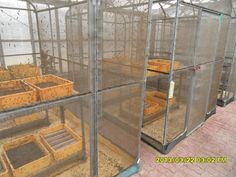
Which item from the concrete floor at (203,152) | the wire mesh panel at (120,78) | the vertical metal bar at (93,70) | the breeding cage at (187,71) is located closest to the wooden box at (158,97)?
the breeding cage at (187,71)

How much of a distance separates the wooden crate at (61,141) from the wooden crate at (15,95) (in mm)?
803

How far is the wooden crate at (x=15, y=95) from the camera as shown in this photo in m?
1.25

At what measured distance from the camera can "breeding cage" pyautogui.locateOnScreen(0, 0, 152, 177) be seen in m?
1.35

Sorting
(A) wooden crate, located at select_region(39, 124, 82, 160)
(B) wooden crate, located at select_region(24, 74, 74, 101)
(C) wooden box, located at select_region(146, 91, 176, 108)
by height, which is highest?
(B) wooden crate, located at select_region(24, 74, 74, 101)

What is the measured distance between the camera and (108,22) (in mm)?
1530

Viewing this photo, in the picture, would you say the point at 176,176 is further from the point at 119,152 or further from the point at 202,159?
the point at 119,152

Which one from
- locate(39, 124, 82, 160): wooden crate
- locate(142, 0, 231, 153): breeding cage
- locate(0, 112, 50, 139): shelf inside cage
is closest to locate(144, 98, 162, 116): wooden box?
locate(142, 0, 231, 153): breeding cage

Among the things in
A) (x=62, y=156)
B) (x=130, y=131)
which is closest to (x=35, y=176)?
(x=62, y=156)

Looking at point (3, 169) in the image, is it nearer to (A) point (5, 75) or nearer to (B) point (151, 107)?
(A) point (5, 75)

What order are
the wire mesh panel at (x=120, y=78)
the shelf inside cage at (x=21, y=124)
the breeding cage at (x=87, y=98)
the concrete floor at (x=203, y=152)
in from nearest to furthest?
the breeding cage at (x=87, y=98) < the wire mesh panel at (x=120, y=78) < the concrete floor at (x=203, y=152) < the shelf inside cage at (x=21, y=124)

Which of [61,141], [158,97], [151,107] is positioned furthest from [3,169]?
[158,97]

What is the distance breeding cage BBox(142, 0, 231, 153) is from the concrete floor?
0.13 metres

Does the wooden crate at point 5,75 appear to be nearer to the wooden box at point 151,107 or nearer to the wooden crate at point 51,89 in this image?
the wooden crate at point 51,89

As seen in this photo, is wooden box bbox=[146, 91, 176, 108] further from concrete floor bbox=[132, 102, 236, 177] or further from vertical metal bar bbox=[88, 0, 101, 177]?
vertical metal bar bbox=[88, 0, 101, 177]
